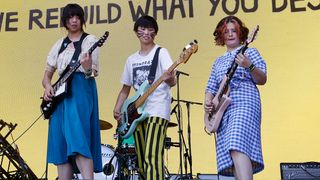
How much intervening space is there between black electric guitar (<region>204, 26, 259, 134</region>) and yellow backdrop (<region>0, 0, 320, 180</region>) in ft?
7.79

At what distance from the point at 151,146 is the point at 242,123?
0.63m

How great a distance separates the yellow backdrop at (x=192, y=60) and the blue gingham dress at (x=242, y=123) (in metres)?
2.41

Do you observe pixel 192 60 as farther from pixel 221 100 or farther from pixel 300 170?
pixel 221 100

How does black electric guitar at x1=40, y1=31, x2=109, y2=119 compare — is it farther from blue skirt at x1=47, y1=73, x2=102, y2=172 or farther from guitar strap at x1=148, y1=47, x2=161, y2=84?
guitar strap at x1=148, y1=47, x2=161, y2=84

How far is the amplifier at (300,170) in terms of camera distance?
13.3 feet

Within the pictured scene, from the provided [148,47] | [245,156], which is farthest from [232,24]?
[245,156]

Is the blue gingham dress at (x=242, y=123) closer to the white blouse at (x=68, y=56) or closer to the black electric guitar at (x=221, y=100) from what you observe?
the black electric guitar at (x=221, y=100)

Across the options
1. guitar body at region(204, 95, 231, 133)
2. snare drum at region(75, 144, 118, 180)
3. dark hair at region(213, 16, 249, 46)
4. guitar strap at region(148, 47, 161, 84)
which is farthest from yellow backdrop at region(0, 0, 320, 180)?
guitar body at region(204, 95, 231, 133)

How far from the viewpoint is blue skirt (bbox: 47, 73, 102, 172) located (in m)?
2.44

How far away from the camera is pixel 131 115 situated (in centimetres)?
288

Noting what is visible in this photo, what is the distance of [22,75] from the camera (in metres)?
5.36

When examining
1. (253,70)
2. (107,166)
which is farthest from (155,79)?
(107,166)

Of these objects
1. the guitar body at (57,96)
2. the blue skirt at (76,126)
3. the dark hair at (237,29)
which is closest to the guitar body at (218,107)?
the dark hair at (237,29)

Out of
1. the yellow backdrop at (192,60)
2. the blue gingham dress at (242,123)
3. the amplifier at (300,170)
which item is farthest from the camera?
the yellow backdrop at (192,60)
